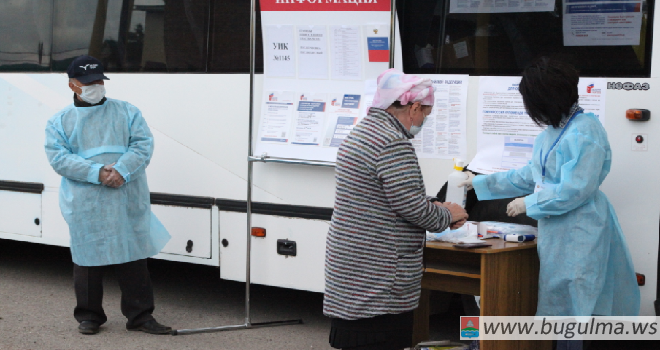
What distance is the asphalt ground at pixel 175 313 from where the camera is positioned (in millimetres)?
4828

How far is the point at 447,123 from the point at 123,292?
7.71 ft

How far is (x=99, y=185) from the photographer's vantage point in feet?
15.8

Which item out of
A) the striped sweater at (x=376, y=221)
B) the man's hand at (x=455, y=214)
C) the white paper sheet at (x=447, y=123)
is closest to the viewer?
the striped sweater at (x=376, y=221)

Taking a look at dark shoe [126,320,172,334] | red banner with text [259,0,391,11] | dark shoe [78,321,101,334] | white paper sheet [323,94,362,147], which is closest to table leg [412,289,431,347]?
white paper sheet [323,94,362,147]

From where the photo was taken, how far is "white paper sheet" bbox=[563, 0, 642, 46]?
3857 mm

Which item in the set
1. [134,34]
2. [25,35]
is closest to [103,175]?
[134,34]

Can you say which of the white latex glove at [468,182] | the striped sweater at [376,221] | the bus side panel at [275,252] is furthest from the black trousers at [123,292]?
the striped sweater at [376,221]

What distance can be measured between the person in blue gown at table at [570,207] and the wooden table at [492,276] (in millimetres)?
130

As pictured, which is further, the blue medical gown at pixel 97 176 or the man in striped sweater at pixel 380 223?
the blue medical gown at pixel 97 176

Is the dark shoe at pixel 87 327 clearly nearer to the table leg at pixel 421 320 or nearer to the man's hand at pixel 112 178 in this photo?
the man's hand at pixel 112 178

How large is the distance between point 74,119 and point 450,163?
2.33 metres

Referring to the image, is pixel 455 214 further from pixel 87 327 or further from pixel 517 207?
pixel 87 327

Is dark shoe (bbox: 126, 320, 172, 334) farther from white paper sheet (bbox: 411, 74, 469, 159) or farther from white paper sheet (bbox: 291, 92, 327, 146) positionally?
white paper sheet (bbox: 411, 74, 469, 159)

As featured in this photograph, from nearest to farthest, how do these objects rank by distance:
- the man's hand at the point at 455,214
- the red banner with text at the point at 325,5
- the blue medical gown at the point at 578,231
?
1. the man's hand at the point at 455,214
2. the blue medical gown at the point at 578,231
3. the red banner with text at the point at 325,5
